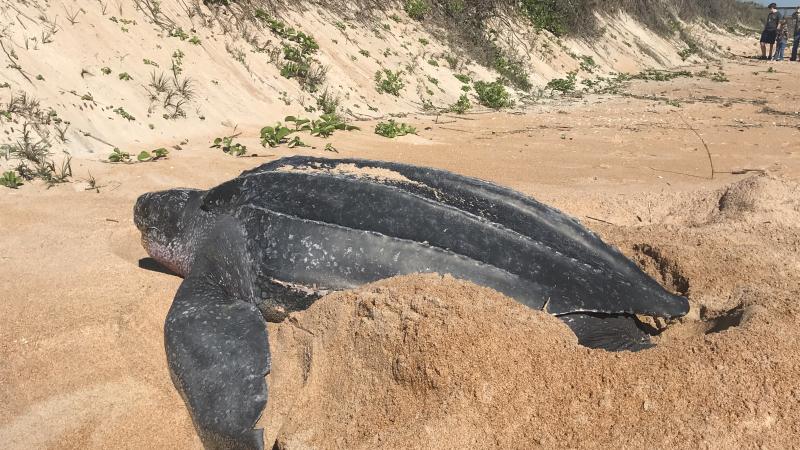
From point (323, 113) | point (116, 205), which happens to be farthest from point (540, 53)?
point (116, 205)

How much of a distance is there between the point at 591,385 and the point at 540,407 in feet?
0.47

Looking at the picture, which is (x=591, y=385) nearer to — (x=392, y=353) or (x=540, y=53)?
(x=392, y=353)

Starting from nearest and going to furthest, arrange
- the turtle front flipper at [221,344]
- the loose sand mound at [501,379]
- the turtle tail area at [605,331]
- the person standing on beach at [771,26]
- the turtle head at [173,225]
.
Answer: the loose sand mound at [501,379]
the turtle front flipper at [221,344]
the turtle tail area at [605,331]
the turtle head at [173,225]
the person standing on beach at [771,26]

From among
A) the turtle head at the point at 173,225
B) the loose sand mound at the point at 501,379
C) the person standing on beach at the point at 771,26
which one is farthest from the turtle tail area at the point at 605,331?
the person standing on beach at the point at 771,26

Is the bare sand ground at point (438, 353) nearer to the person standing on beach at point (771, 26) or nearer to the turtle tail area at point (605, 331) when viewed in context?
the turtle tail area at point (605, 331)

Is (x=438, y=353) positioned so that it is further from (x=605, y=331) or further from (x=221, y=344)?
(x=221, y=344)

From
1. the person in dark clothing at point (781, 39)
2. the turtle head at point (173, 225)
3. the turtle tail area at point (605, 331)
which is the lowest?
the person in dark clothing at point (781, 39)

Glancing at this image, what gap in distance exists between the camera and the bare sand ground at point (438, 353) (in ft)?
4.26

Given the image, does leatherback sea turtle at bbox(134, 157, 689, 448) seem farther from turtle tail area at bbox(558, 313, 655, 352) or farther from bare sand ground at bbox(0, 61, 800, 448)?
bare sand ground at bbox(0, 61, 800, 448)

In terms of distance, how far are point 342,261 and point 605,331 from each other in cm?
87

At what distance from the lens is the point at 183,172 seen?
12.6 feet

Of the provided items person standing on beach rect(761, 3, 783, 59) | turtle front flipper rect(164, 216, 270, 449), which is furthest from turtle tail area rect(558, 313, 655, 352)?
person standing on beach rect(761, 3, 783, 59)

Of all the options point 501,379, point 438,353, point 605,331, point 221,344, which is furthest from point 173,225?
point 605,331

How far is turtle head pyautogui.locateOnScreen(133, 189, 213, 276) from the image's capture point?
232 centimetres
